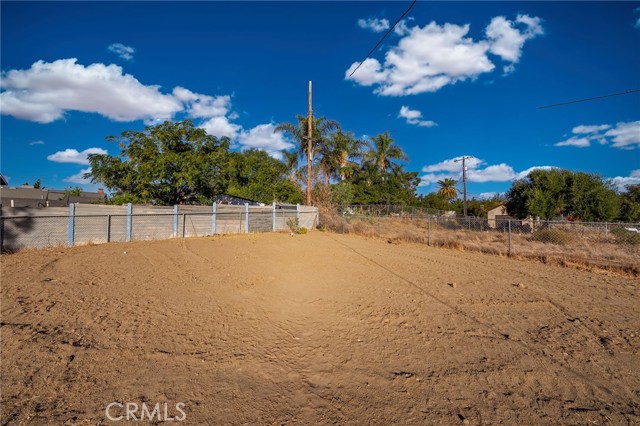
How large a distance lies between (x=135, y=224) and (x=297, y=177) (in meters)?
22.8

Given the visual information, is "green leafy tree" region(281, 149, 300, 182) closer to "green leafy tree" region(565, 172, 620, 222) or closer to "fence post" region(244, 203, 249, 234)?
"fence post" region(244, 203, 249, 234)

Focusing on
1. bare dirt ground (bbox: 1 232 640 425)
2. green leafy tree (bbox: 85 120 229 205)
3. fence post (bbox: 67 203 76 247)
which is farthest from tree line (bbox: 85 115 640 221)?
bare dirt ground (bbox: 1 232 640 425)

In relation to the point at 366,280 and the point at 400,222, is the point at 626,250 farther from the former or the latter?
the point at 400,222

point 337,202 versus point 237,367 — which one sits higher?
point 337,202

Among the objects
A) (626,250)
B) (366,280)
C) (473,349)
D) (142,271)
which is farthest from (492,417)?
(626,250)

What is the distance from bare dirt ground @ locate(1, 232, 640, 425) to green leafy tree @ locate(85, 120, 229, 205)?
1050 centimetres

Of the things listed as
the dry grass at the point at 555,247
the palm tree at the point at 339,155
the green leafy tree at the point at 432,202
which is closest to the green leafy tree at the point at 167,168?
the dry grass at the point at 555,247

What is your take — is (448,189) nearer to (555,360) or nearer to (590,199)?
(590,199)

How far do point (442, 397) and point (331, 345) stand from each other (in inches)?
60.1

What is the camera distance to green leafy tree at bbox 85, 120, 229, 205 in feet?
57.2

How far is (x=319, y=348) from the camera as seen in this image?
390cm

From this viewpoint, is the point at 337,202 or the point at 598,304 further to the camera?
the point at 337,202

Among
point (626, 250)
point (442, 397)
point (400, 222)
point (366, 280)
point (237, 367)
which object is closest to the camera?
point (442, 397)

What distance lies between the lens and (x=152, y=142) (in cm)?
1844
